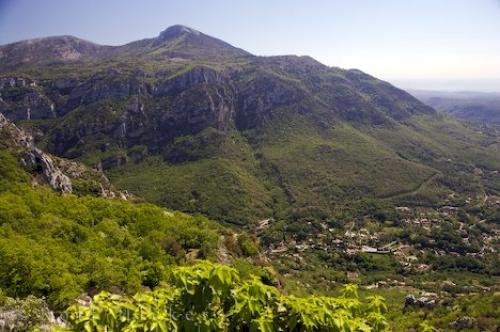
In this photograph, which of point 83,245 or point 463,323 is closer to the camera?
point 83,245

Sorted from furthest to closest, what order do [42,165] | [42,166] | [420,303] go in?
[420,303]
[42,165]
[42,166]

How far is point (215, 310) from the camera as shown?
7523 mm

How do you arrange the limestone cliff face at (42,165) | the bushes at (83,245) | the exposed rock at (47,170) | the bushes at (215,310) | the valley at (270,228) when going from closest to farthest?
the bushes at (215,310) → the bushes at (83,245) → the valley at (270,228) → the exposed rock at (47,170) → the limestone cliff face at (42,165)

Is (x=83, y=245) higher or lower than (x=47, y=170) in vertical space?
higher

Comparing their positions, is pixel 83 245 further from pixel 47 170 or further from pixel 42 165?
pixel 42 165

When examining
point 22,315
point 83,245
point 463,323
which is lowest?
point 463,323

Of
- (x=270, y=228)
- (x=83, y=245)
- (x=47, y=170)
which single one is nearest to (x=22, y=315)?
(x=83, y=245)

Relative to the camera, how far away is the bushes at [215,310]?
678 cm

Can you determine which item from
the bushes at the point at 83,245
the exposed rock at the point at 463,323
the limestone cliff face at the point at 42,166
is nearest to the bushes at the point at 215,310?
the bushes at the point at 83,245

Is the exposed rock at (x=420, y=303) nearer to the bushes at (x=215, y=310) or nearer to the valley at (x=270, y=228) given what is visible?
the valley at (x=270, y=228)

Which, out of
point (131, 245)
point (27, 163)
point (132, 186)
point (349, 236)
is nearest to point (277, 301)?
point (131, 245)

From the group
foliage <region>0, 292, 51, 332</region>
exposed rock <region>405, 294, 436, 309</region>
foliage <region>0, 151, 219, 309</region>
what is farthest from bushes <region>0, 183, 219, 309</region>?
exposed rock <region>405, 294, 436, 309</region>

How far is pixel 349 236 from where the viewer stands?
153m

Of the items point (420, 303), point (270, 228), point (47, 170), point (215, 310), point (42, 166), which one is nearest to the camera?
point (215, 310)
